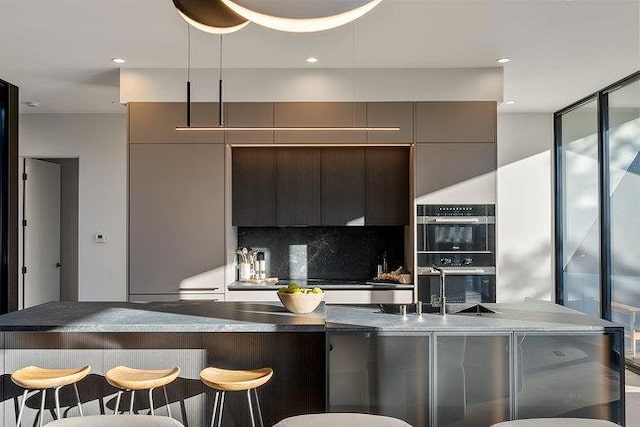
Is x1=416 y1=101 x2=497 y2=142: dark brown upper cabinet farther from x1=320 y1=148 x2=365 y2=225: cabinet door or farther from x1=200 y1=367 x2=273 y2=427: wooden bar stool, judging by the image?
x1=200 y1=367 x2=273 y2=427: wooden bar stool

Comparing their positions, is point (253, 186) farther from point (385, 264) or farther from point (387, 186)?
point (385, 264)

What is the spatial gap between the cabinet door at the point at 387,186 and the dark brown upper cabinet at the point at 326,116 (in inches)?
17.6

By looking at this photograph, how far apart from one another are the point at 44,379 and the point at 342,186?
3.24 m

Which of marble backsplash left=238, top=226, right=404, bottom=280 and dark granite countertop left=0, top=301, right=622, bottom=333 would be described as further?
marble backsplash left=238, top=226, right=404, bottom=280

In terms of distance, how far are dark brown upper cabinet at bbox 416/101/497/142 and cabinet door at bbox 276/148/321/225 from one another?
1.06 metres

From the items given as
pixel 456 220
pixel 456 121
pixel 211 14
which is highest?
pixel 456 121

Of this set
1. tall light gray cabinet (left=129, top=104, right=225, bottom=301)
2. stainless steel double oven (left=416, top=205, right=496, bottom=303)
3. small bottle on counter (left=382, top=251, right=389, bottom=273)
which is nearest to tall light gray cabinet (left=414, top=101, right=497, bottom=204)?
stainless steel double oven (left=416, top=205, right=496, bottom=303)

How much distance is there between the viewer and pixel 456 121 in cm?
486

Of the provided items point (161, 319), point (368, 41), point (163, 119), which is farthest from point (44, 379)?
point (368, 41)

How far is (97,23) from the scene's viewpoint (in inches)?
145

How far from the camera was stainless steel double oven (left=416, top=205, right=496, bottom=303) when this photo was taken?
484cm

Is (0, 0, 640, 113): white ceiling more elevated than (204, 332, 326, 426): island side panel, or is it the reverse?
(0, 0, 640, 113): white ceiling

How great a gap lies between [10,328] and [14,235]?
2.95 metres

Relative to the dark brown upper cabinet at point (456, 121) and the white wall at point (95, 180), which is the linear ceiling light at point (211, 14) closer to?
the dark brown upper cabinet at point (456, 121)
